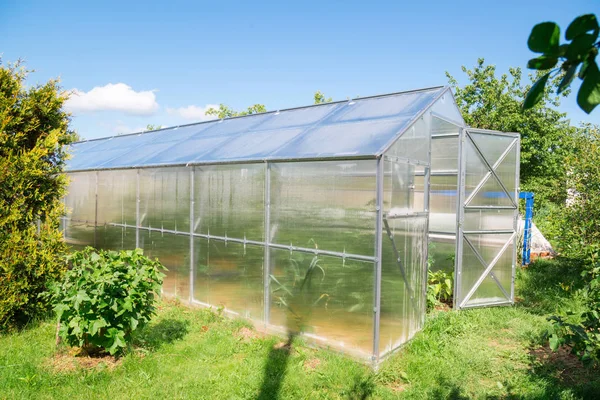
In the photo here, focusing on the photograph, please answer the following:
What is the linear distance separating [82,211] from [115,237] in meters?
1.45

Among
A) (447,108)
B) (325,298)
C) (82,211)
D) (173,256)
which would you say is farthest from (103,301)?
(82,211)

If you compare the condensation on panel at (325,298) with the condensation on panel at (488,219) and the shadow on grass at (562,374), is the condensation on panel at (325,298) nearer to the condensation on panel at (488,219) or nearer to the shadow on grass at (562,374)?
the shadow on grass at (562,374)

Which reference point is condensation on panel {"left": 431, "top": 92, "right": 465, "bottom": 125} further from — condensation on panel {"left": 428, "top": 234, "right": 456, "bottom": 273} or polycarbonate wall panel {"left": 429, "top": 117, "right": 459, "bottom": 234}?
condensation on panel {"left": 428, "top": 234, "right": 456, "bottom": 273}

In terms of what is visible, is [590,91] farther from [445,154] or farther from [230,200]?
[445,154]

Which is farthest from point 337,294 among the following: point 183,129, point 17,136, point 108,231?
point 183,129

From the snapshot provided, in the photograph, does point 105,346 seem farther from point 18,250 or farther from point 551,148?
point 551,148

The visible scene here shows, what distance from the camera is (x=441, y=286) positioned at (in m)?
7.09

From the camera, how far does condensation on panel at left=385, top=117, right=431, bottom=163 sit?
16.3 feet

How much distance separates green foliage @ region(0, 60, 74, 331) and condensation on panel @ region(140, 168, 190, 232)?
1789 millimetres

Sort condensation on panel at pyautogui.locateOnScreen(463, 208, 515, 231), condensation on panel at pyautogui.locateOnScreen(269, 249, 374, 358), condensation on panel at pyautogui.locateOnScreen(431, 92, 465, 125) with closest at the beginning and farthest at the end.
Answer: condensation on panel at pyautogui.locateOnScreen(269, 249, 374, 358) → condensation on panel at pyautogui.locateOnScreen(431, 92, 465, 125) → condensation on panel at pyautogui.locateOnScreen(463, 208, 515, 231)

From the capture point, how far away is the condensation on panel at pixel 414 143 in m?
4.98

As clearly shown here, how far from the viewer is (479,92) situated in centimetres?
2184

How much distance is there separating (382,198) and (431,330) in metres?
2.14

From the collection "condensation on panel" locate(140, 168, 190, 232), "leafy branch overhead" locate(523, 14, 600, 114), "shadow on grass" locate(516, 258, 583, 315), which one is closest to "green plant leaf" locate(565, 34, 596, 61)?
"leafy branch overhead" locate(523, 14, 600, 114)
